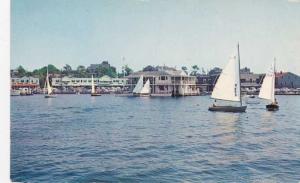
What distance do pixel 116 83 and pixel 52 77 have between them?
28.9 inches

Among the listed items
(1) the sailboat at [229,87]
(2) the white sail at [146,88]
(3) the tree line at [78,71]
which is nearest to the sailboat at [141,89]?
(2) the white sail at [146,88]

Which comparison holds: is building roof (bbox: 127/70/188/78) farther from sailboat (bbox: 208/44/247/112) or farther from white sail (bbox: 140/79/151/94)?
sailboat (bbox: 208/44/247/112)

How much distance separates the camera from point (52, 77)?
5.31 meters

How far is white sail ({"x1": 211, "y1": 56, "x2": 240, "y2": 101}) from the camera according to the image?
181 inches

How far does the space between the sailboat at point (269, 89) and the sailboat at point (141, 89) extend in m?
1.23

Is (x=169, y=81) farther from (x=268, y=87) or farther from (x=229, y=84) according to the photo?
(x=268, y=87)

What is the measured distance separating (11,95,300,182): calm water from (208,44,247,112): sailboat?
0.20 m

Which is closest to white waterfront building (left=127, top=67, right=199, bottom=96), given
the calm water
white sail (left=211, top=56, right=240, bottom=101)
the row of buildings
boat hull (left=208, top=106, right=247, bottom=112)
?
the row of buildings

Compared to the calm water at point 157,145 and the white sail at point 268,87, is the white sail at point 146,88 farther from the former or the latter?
the white sail at point 268,87

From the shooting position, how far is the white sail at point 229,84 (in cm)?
461

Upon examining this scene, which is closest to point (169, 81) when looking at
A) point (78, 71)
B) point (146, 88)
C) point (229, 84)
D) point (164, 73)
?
point (146, 88)

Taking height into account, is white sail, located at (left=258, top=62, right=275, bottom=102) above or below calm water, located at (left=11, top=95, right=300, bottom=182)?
above

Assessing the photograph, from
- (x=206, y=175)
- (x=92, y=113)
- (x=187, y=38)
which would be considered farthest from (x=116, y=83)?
(x=206, y=175)

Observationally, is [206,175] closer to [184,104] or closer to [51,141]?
[184,104]
